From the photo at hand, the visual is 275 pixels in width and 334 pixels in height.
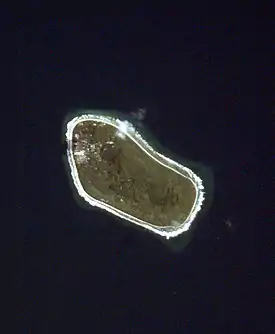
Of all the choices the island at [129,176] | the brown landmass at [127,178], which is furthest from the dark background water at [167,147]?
the brown landmass at [127,178]

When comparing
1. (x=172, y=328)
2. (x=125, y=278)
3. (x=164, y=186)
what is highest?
(x=164, y=186)

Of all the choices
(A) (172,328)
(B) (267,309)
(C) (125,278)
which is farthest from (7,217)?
(B) (267,309)

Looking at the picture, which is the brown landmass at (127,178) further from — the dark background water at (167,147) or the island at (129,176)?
the dark background water at (167,147)

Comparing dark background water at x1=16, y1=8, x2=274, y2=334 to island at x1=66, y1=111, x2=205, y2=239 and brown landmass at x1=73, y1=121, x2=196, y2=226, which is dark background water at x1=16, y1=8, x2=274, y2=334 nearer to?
island at x1=66, y1=111, x2=205, y2=239

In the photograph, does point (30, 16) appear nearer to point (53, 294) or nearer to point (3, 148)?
point (3, 148)

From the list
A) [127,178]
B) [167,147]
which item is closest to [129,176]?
[127,178]

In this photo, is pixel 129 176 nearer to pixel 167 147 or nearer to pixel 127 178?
pixel 127 178

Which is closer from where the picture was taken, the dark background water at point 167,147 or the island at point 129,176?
the dark background water at point 167,147
